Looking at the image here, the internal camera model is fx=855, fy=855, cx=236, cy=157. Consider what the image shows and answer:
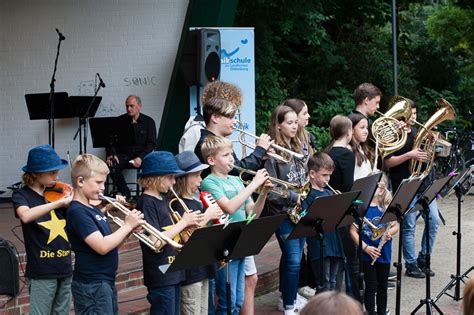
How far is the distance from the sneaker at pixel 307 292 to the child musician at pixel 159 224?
2899mm

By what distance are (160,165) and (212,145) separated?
2.24 ft

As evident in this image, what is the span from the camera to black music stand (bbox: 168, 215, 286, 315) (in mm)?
5102

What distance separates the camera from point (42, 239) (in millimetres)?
5926

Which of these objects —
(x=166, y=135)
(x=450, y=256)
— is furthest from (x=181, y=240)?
(x=166, y=135)

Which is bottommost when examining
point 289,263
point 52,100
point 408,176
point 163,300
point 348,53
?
point 289,263

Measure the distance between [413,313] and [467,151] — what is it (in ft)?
34.4

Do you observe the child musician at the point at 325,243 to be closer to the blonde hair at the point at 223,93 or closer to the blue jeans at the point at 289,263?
the blue jeans at the point at 289,263

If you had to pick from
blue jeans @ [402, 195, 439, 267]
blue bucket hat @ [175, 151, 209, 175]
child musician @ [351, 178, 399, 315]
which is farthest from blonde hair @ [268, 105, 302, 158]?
blue jeans @ [402, 195, 439, 267]

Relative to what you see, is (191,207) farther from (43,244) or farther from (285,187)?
(285,187)

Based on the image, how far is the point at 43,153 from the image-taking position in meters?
5.92

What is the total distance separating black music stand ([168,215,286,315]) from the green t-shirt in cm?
87

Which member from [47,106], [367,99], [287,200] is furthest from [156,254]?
[47,106]

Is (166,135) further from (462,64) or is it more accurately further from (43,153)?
(462,64)

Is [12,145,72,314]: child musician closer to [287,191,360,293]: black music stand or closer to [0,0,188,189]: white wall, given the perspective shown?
[287,191,360,293]: black music stand
